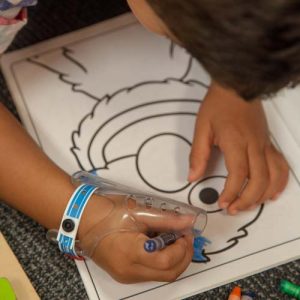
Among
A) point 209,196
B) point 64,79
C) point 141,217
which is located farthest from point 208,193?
point 64,79

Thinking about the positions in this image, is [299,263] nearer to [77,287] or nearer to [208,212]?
[208,212]

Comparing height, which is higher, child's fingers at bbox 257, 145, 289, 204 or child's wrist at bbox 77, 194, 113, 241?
child's wrist at bbox 77, 194, 113, 241

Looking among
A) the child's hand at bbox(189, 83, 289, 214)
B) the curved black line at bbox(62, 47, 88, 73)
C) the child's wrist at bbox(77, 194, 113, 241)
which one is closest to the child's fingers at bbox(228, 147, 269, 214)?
the child's hand at bbox(189, 83, 289, 214)

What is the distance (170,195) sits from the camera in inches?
24.9

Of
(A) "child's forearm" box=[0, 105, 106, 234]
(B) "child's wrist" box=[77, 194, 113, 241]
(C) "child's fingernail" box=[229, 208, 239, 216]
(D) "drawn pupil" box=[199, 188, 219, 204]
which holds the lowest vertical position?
(C) "child's fingernail" box=[229, 208, 239, 216]

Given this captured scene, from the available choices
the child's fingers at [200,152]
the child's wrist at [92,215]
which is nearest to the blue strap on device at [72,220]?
the child's wrist at [92,215]

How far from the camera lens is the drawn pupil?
0.63m

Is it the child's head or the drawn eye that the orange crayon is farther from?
the child's head

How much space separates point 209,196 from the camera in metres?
0.63

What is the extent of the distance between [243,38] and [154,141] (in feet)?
1.01

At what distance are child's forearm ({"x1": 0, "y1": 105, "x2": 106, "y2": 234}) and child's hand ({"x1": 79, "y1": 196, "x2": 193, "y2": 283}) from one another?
18 mm

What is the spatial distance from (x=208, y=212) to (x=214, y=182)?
0.12ft

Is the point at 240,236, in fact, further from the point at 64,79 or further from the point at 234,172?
the point at 64,79

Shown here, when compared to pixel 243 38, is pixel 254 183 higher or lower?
lower
